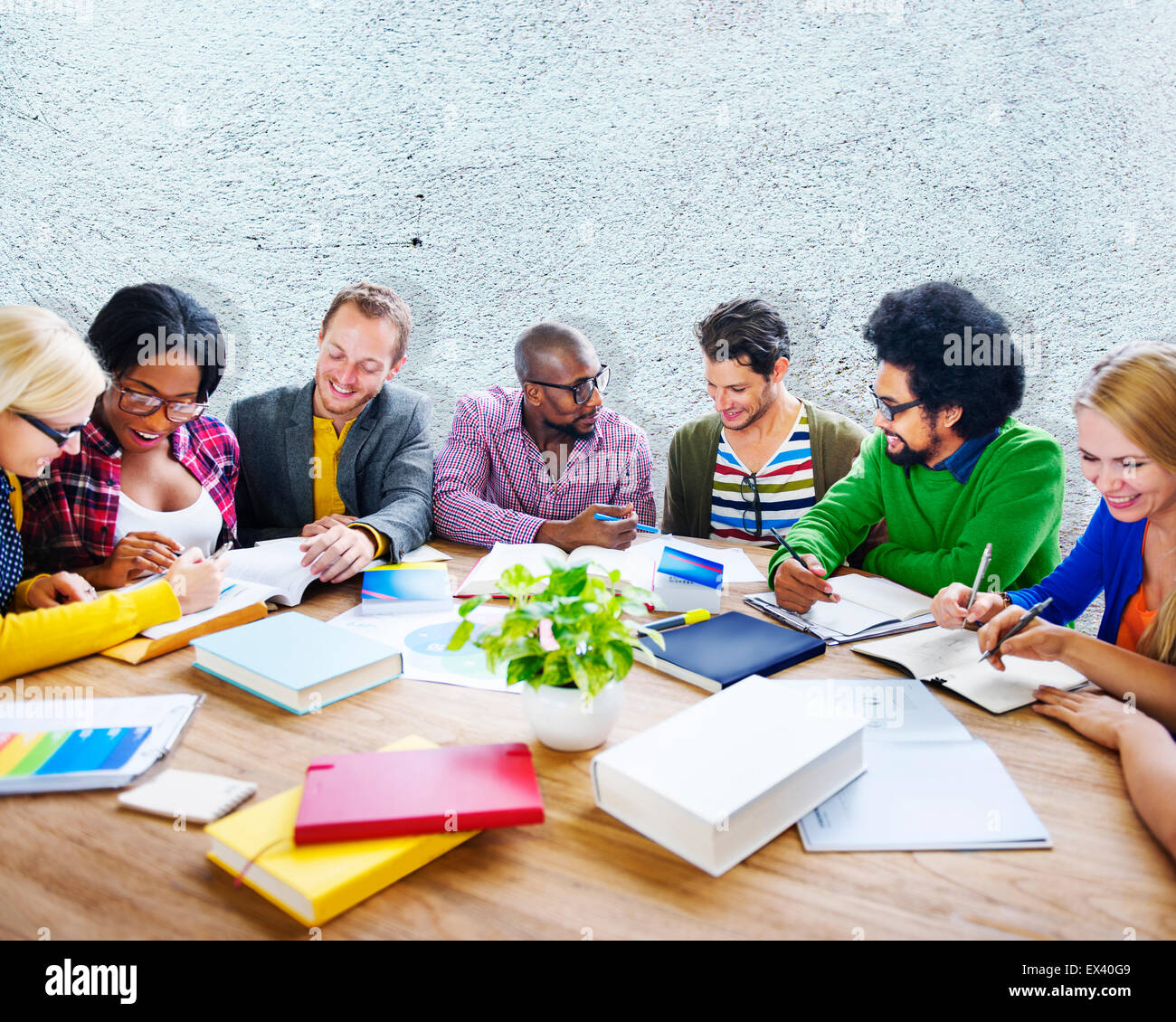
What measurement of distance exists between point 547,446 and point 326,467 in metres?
Result: 0.65

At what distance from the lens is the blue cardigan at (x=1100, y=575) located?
4.73 feet

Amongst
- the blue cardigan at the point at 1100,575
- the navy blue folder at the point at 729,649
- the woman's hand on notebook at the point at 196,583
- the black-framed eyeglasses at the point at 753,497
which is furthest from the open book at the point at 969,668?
the woman's hand on notebook at the point at 196,583

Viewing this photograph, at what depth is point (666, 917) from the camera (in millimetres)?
750

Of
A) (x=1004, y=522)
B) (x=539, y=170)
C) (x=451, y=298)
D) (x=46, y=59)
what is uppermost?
(x=46, y=59)

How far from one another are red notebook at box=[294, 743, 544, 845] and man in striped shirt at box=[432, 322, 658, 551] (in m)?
1.26

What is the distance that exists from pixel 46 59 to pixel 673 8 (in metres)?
2.81

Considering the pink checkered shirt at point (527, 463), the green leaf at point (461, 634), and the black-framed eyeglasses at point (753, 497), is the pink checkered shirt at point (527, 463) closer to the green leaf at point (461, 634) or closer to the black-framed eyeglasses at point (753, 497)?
the black-framed eyeglasses at point (753, 497)

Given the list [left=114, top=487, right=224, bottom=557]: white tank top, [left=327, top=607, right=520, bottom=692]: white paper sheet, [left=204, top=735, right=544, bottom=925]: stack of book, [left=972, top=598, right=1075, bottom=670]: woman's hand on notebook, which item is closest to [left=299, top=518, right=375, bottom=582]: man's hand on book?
[left=327, top=607, right=520, bottom=692]: white paper sheet

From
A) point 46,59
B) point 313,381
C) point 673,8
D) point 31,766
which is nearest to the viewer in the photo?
point 31,766

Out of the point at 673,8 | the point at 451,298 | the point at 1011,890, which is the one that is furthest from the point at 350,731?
the point at 673,8

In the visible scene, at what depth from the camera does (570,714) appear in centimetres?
100

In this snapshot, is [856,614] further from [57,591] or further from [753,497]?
[57,591]

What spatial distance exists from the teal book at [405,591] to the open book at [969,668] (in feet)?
2.66

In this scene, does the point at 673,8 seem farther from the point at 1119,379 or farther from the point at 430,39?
the point at 1119,379
